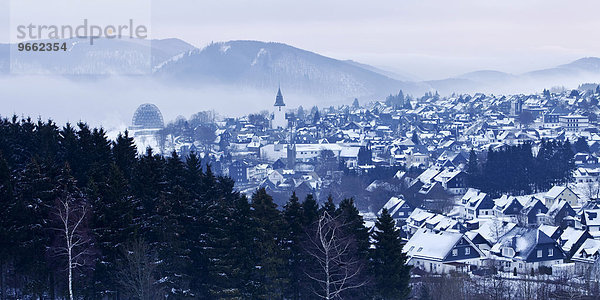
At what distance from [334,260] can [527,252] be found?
16.4 m

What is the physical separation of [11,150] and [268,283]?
29.3 feet

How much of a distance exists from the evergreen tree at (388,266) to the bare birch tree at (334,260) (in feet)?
2.09

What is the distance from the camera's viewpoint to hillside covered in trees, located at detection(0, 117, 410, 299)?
49.5 ft

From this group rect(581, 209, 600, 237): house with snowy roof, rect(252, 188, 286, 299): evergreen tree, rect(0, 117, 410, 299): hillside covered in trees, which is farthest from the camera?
rect(581, 209, 600, 237): house with snowy roof

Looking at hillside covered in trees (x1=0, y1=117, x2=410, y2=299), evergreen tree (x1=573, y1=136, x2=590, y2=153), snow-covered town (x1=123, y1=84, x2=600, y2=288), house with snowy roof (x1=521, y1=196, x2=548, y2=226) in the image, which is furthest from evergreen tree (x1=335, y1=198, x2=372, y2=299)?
evergreen tree (x1=573, y1=136, x2=590, y2=153)

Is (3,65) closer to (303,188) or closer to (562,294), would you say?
(303,188)

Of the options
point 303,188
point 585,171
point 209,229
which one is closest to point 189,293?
point 209,229

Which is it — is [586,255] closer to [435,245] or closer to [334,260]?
[435,245]

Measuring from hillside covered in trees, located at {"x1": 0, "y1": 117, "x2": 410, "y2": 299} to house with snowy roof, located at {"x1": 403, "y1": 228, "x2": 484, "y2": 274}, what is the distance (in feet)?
39.4

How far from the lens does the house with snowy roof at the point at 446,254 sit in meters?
29.0

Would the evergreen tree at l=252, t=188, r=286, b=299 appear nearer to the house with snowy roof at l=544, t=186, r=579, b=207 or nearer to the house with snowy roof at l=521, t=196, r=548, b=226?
the house with snowy roof at l=521, t=196, r=548, b=226

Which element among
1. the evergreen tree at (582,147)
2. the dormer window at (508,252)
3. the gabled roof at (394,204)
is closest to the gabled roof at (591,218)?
the dormer window at (508,252)

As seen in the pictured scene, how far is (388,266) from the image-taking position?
1728cm

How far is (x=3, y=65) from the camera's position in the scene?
7559 inches
